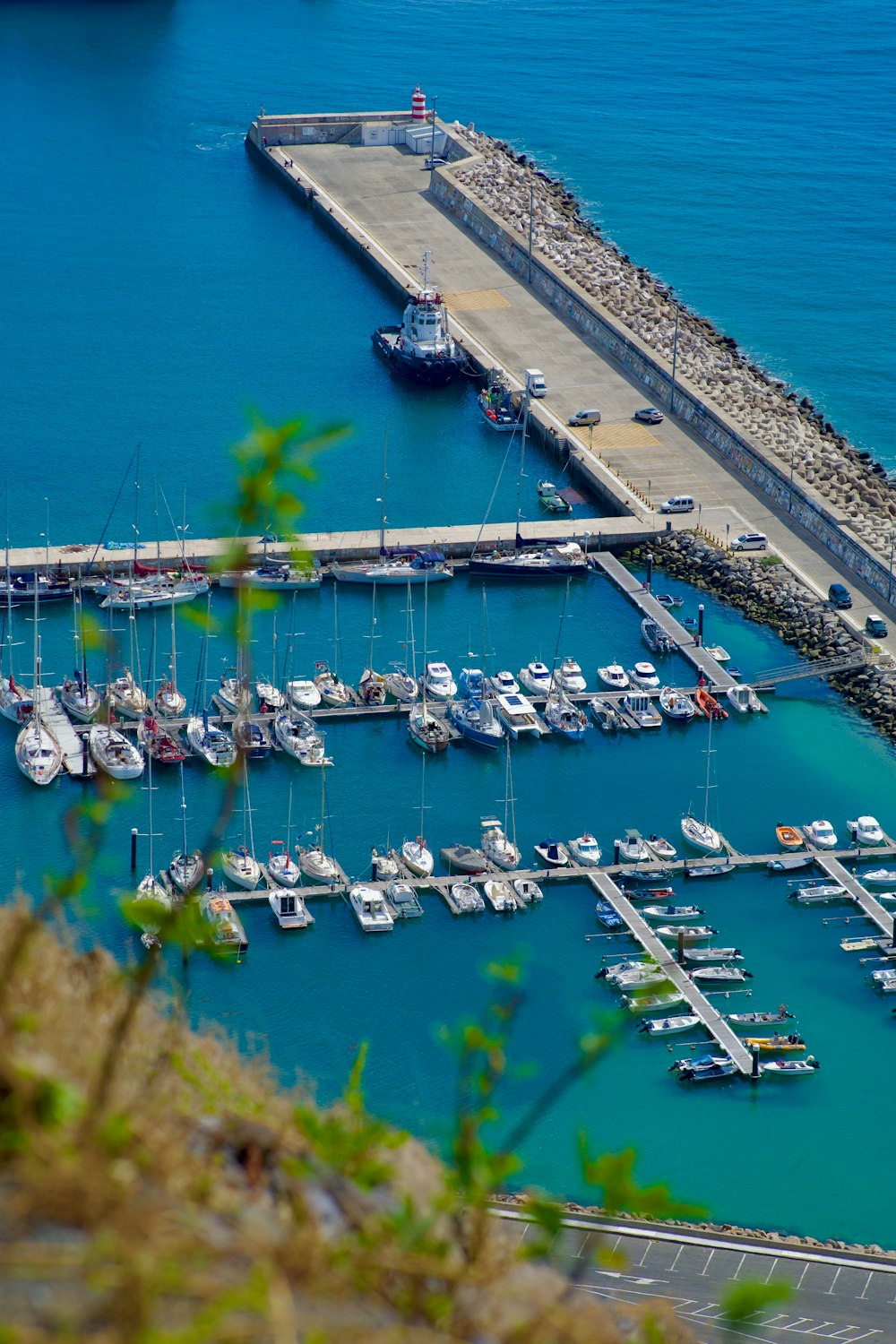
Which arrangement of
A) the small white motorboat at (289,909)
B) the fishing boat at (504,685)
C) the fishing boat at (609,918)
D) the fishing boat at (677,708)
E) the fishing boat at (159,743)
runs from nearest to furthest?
the small white motorboat at (289,909) → the fishing boat at (609,918) → the fishing boat at (159,743) → the fishing boat at (677,708) → the fishing boat at (504,685)

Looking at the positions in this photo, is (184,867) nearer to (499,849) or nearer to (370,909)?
(370,909)

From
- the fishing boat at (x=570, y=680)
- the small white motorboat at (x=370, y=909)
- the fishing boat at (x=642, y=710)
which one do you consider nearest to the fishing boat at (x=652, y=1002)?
the small white motorboat at (x=370, y=909)

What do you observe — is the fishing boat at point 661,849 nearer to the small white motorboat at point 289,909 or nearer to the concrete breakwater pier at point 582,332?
the small white motorboat at point 289,909

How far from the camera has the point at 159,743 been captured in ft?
199

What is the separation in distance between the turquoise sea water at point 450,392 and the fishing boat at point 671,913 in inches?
28.4

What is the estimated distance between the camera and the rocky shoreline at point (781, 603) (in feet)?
215

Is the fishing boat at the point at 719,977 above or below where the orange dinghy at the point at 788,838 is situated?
below

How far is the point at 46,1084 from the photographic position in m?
12.5

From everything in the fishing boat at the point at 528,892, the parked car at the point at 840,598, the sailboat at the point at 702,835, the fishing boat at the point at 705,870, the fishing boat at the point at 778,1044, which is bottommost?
the fishing boat at the point at 778,1044

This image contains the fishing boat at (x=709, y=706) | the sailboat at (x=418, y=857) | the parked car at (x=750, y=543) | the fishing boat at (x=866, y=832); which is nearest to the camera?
the sailboat at (x=418, y=857)

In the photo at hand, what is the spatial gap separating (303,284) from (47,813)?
56.1 metres

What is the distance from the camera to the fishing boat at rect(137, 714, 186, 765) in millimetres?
60031

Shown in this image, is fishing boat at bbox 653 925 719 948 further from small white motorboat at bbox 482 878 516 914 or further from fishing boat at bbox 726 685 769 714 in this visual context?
fishing boat at bbox 726 685 769 714

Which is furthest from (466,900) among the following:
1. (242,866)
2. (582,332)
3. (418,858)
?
(582,332)
